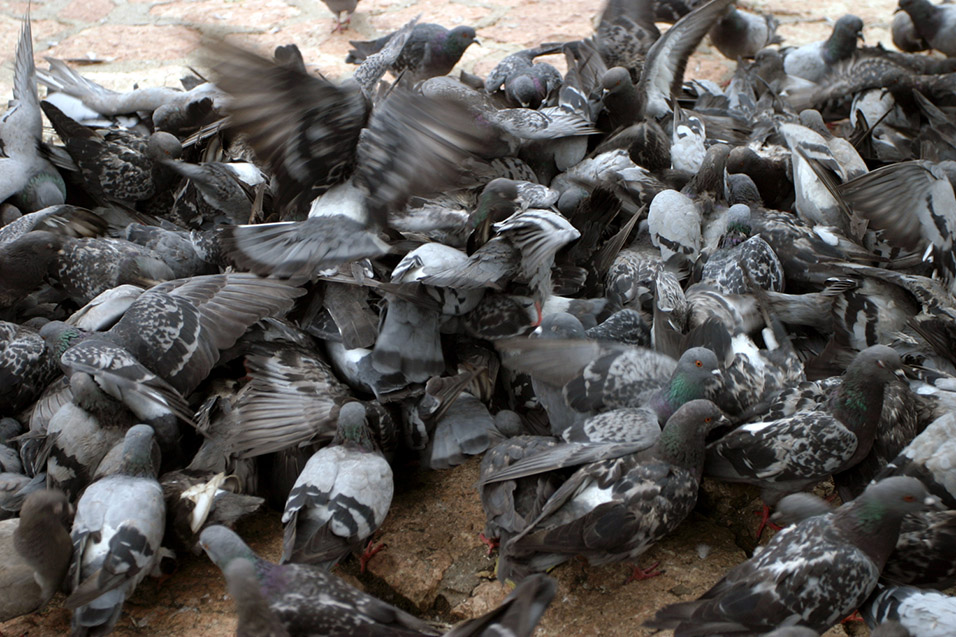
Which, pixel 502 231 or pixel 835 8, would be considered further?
pixel 835 8

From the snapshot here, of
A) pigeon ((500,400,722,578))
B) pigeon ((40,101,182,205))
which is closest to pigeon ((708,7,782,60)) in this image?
pigeon ((40,101,182,205))

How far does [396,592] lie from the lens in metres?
3.12

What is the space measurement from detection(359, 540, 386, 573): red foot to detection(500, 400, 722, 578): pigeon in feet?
2.02

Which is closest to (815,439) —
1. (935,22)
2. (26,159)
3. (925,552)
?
(925,552)

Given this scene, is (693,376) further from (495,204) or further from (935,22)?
(935,22)

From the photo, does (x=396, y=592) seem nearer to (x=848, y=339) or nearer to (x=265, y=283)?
(x=265, y=283)

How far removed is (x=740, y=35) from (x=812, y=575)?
580 cm

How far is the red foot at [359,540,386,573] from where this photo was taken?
321 centimetres

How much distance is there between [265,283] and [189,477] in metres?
1.01

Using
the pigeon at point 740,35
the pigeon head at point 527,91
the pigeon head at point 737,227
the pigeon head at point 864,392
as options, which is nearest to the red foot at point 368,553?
the pigeon head at point 864,392

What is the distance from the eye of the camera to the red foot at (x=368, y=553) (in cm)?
321

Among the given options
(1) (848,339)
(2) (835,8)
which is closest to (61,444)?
(1) (848,339)

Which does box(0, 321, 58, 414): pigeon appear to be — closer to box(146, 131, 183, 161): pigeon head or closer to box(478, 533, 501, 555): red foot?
box(146, 131, 183, 161): pigeon head

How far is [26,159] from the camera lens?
4863 millimetres
